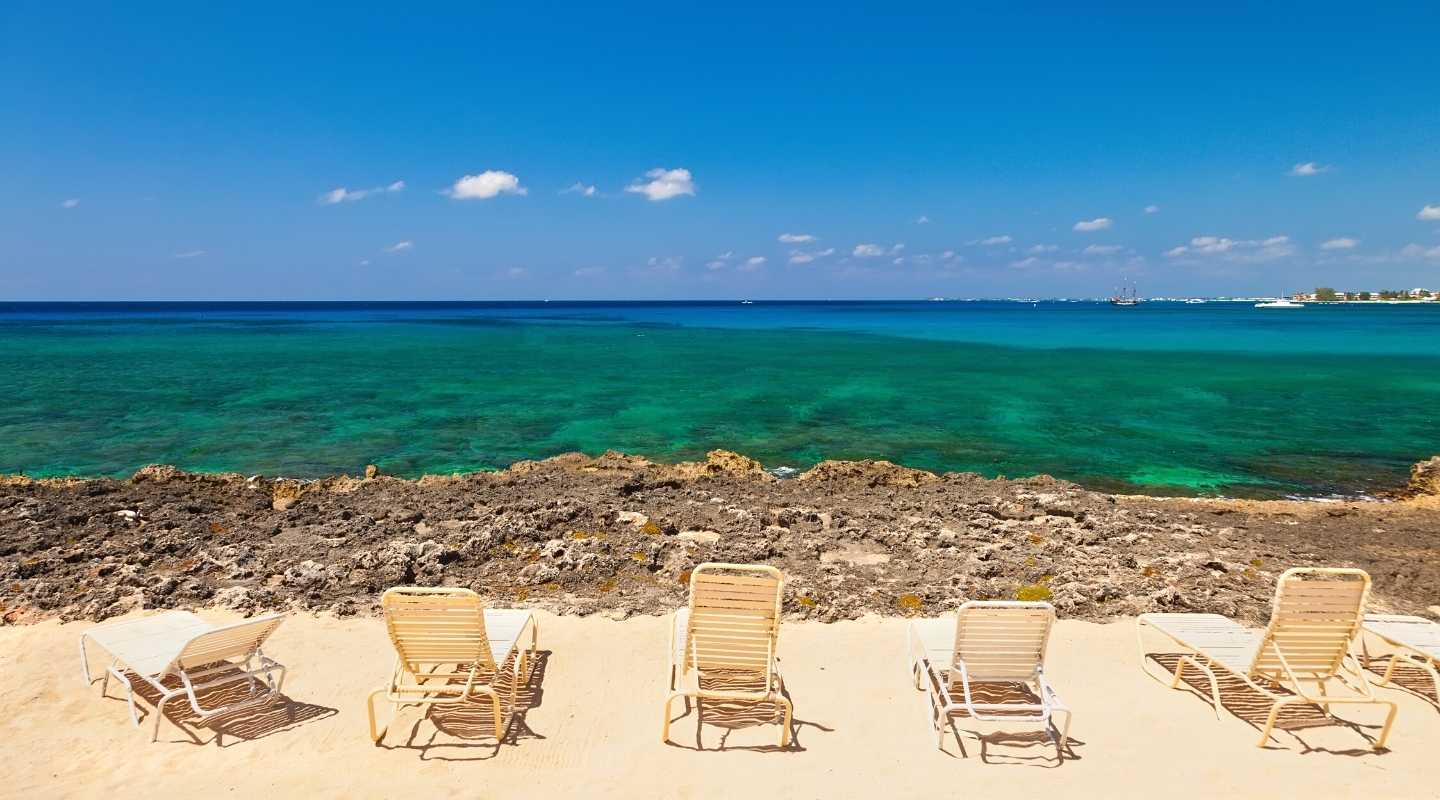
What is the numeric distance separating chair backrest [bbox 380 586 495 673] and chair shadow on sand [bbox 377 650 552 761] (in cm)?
51

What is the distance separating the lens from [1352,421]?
82.0 feet

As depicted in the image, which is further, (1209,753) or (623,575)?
(623,575)

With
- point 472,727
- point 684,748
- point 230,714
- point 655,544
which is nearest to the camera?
point 684,748

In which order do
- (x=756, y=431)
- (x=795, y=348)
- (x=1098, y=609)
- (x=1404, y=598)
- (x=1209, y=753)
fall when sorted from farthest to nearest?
(x=795, y=348) < (x=756, y=431) < (x=1404, y=598) < (x=1098, y=609) < (x=1209, y=753)

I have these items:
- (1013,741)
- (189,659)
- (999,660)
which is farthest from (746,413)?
(189,659)

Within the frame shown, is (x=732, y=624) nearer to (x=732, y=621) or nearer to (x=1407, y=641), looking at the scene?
(x=732, y=621)

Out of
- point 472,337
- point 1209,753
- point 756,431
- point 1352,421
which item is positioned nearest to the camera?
point 1209,753

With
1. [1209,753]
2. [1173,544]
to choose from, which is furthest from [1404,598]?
[1209,753]

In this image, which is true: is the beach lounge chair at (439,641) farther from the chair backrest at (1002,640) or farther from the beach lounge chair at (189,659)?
the chair backrest at (1002,640)

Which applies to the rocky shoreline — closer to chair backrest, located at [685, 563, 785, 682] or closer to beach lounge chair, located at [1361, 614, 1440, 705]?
beach lounge chair, located at [1361, 614, 1440, 705]

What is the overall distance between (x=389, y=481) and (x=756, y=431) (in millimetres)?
11710

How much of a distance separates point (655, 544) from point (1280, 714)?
6.68 m

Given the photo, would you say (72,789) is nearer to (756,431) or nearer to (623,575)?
(623,575)

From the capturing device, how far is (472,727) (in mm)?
5656
